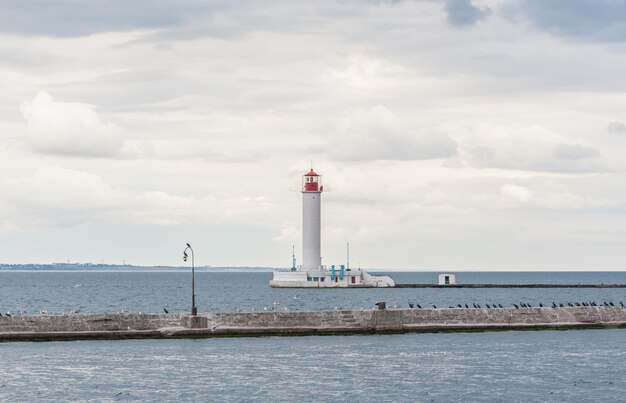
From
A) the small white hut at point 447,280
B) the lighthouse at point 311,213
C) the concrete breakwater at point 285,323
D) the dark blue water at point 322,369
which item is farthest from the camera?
the small white hut at point 447,280

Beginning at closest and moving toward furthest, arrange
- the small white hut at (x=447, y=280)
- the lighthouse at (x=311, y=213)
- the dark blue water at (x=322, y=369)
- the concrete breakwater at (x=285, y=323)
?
the dark blue water at (x=322, y=369) < the concrete breakwater at (x=285, y=323) < the lighthouse at (x=311, y=213) < the small white hut at (x=447, y=280)

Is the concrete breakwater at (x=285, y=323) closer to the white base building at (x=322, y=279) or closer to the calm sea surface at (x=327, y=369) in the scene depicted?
the calm sea surface at (x=327, y=369)

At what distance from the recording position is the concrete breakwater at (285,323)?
63188mm

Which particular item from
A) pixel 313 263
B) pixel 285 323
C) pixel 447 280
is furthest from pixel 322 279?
→ pixel 285 323

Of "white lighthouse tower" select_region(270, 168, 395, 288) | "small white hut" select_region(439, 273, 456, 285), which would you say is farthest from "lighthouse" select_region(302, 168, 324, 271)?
"small white hut" select_region(439, 273, 456, 285)

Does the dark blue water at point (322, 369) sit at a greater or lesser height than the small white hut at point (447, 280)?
lesser

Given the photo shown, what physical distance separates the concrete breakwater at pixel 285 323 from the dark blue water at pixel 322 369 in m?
0.77

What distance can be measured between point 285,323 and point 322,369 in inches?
542

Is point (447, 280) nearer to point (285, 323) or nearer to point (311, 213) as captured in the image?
point (311, 213)

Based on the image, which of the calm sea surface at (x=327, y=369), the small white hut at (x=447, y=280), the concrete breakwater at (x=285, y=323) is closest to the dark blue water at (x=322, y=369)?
the calm sea surface at (x=327, y=369)

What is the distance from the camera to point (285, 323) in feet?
220

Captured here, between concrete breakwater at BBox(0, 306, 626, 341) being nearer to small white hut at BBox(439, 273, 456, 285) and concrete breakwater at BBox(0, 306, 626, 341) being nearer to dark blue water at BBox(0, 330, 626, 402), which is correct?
dark blue water at BBox(0, 330, 626, 402)

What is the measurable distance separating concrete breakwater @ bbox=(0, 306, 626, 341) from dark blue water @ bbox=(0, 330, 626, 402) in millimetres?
772

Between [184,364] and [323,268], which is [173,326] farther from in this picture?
[323,268]
